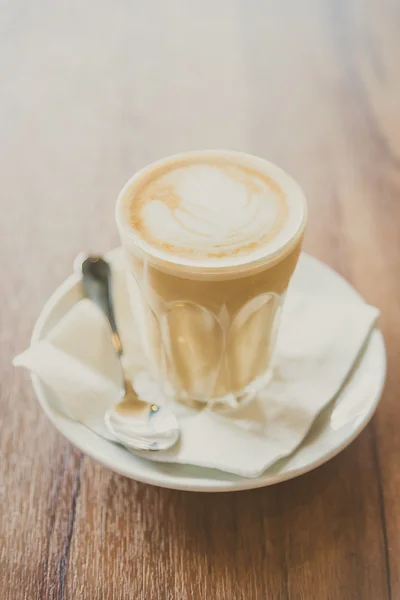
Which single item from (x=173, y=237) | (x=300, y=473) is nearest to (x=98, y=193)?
(x=173, y=237)

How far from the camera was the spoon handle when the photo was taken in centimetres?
59

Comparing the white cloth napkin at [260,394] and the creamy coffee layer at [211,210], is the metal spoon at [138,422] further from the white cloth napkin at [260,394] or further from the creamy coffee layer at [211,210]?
the creamy coffee layer at [211,210]

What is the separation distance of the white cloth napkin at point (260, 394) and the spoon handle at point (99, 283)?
1cm

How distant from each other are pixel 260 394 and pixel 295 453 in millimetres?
80

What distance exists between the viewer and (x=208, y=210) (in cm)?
50

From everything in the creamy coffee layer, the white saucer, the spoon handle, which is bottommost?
the white saucer

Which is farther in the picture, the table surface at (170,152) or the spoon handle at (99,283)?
the spoon handle at (99,283)

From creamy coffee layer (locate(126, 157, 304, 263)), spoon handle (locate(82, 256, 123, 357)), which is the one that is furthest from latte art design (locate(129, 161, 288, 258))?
spoon handle (locate(82, 256, 123, 357))

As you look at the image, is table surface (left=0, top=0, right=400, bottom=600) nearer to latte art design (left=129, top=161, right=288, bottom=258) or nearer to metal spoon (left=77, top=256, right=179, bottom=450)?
metal spoon (left=77, top=256, right=179, bottom=450)

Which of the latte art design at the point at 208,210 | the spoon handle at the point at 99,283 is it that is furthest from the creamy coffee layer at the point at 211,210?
the spoon handle at the point at 99,283

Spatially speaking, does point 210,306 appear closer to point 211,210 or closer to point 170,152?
point 211,210

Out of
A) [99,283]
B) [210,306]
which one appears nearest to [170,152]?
[99,283]

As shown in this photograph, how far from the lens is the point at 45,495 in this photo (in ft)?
1.59

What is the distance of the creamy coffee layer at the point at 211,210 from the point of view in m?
0.47
